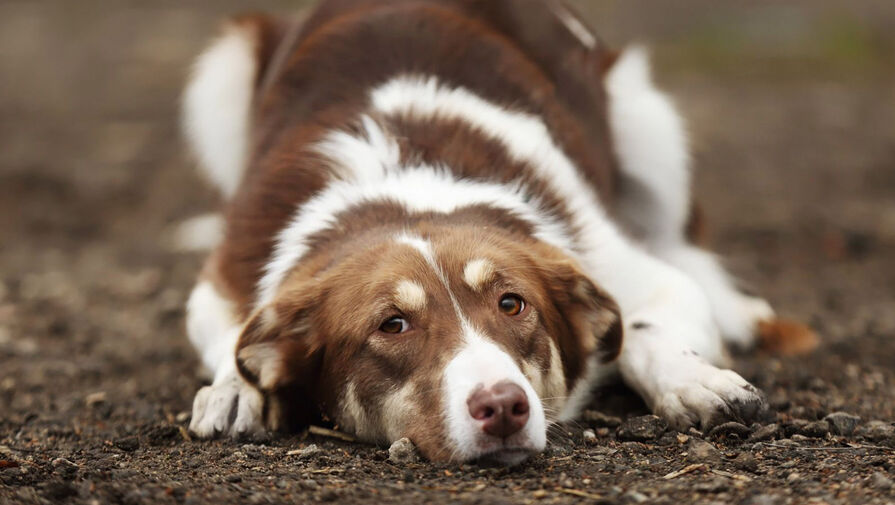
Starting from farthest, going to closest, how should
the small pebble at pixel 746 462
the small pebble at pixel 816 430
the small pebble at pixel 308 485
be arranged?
1. the small pebble at pixel 816 430
2. the small pebble at pixel 746 462
3. the small pebble at pixel 308 485

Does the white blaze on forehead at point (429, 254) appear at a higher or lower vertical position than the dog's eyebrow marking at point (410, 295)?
higher

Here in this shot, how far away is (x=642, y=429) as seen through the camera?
4.01 meters

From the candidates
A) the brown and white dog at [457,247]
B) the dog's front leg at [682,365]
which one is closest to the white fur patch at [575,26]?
the brown and white dog at [457,247]

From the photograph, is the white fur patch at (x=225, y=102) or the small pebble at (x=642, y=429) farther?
the white fur patch at (x=225, y=102)

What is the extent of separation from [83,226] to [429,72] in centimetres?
444

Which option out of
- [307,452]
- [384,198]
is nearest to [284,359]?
[307,452]

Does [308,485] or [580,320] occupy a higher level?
[580,320]

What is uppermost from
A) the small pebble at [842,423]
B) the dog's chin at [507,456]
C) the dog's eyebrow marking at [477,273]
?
the dog's eyebrow marking at [477,273]

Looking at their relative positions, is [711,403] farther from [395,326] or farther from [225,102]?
[225,102]

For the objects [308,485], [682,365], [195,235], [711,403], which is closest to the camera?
[308,485]

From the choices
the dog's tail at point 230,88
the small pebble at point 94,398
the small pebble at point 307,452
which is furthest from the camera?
the dog's tail at point 230,88

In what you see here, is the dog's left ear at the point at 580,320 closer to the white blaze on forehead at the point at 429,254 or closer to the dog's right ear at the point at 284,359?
the white blaze on forehead at the point at 429,254

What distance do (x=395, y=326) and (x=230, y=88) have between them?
311 centimetres

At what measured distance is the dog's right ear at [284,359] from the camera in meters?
4.16
